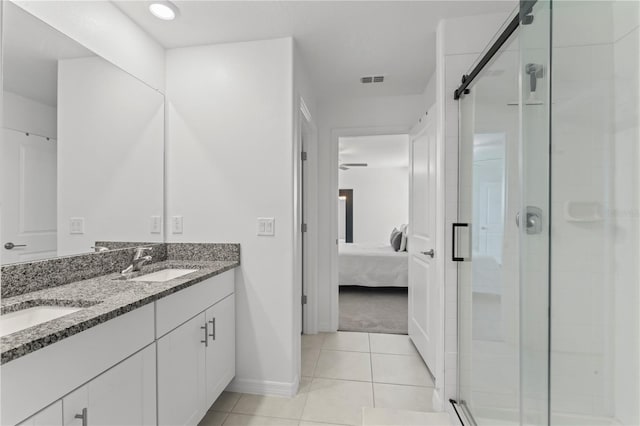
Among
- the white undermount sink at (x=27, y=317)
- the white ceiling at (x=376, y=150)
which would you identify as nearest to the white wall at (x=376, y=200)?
the white ceiling at (x=376, y=150)

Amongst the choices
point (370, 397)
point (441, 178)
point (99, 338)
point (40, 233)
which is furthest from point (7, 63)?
point (370, 397)

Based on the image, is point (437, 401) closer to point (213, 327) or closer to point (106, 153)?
point (213, 327)

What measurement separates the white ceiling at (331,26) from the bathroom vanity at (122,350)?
149 cm

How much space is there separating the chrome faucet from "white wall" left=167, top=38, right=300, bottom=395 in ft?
0.86

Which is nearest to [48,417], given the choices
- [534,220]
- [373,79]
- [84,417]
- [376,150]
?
[84,417]

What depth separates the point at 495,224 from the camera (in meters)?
1.53

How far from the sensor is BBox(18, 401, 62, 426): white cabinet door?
832 millimetres

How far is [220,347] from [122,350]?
0.80m

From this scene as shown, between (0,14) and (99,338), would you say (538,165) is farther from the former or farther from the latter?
(0,14)

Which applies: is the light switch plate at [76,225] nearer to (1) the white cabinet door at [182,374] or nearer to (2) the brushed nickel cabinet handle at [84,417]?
(1) the white cabinet door at [182,374]

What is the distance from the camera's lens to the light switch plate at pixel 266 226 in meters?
2.07

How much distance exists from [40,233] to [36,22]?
973 mm

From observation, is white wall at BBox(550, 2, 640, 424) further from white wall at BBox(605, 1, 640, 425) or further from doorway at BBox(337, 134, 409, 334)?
doorway at BBox(337, 134, 409, 334)

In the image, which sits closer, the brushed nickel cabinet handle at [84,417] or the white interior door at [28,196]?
the brushed nickel cabinet handle at [84,417]
